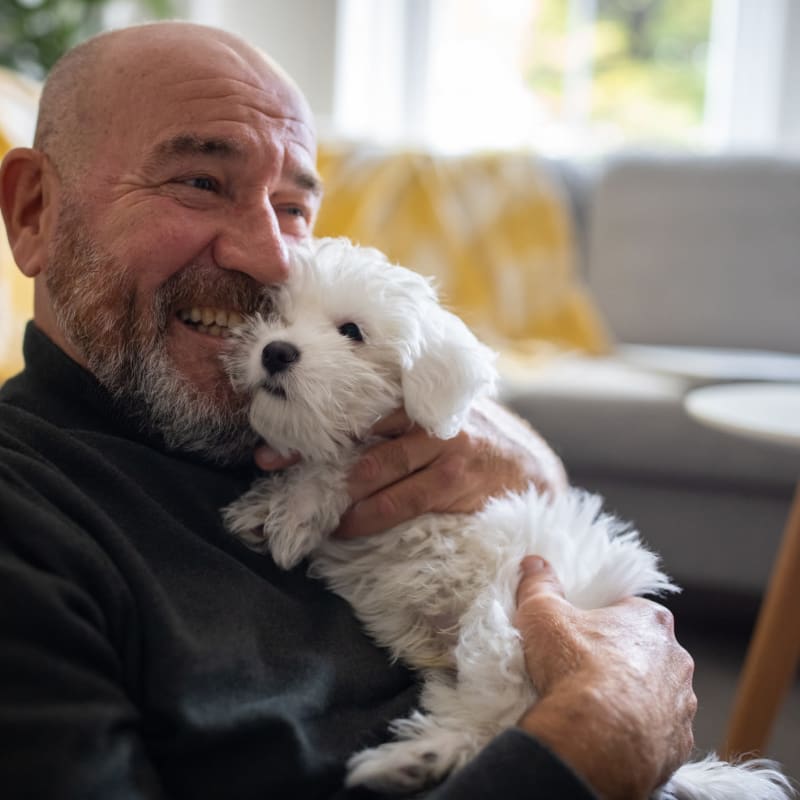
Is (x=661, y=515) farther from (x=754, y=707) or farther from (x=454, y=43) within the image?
(x=454, y=43)

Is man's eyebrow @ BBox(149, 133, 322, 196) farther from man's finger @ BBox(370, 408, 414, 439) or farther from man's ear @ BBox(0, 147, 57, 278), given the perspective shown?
man's finger @ BBox(370, 408, 414, 439)

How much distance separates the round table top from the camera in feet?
Result: 5.31

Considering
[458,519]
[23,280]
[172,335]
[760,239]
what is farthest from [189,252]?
[760,239]

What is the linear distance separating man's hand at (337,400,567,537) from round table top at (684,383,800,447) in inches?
20.8

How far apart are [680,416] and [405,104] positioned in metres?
2.66

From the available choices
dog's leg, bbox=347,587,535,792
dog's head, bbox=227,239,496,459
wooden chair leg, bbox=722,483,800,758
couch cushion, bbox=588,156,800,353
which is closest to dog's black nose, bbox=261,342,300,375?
dog's head, bbox=227,239,496,459

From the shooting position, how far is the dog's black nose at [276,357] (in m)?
1.09

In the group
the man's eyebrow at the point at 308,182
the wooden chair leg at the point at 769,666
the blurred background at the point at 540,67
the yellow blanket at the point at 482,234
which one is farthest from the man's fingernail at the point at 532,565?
the blurred background at the point at 540,67

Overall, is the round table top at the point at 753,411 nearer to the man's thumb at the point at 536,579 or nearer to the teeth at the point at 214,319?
the man's thumb at the point at 536,579

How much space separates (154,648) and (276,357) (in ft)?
1.19

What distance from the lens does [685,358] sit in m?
3.13

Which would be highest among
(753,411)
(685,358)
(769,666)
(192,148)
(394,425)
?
(192,148)

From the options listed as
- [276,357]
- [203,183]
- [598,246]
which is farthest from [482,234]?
[276,357]

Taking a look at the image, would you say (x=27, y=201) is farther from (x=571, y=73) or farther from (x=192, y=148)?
(x=571, y=73)
